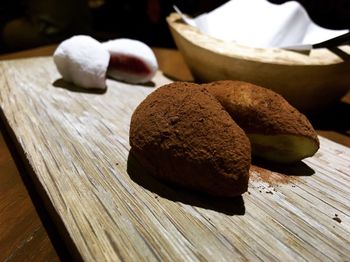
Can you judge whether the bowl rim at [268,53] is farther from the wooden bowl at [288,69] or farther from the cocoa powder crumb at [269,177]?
the cocoa powder crumb at [269,177]

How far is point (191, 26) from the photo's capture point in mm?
1528

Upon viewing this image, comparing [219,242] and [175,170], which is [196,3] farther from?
[219,242]

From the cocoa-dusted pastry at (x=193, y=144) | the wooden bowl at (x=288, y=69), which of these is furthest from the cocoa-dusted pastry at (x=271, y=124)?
the wooden bowl at (x=288, y=69)

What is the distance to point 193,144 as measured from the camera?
0.70 metres

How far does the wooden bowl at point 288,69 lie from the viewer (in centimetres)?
118

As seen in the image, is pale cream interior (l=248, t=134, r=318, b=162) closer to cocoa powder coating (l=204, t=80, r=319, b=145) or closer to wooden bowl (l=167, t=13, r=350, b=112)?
cocoa powder coating (l=204, t=80, r=319, b=145)

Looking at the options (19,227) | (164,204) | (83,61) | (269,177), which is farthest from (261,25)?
(19,227)

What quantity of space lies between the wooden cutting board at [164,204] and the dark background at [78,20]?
1.89m

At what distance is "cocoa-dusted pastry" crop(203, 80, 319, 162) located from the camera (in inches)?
32.2

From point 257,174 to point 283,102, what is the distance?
20 centimetres

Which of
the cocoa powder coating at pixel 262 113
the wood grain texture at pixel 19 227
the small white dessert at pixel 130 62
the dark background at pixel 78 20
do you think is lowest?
the dark background at pixel 78 20

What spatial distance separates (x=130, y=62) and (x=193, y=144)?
82 cm

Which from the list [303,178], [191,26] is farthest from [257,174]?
[191,26]

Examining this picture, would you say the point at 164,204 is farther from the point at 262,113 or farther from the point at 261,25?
the point at 261,25
